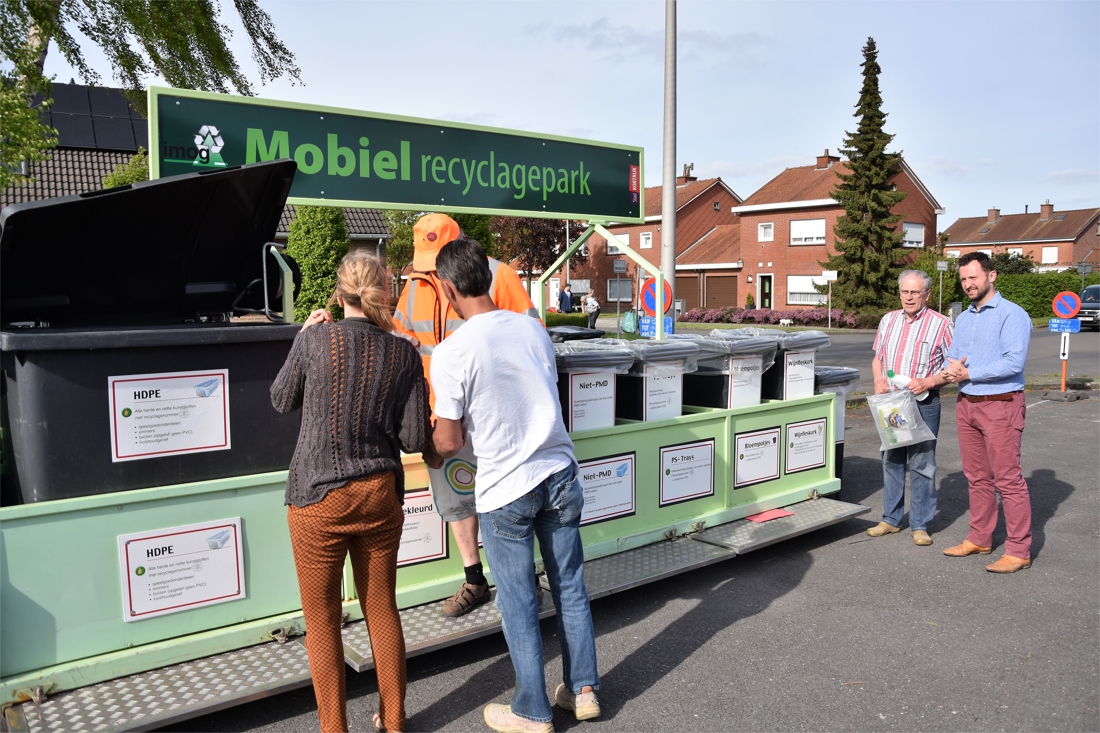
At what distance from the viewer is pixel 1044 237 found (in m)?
74.2

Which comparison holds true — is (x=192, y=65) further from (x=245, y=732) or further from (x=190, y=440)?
(x=245, y=732)

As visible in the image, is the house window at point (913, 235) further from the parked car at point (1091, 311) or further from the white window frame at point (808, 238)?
the parked car at point (1091, 311)

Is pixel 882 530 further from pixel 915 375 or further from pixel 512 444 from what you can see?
pixel 512 444

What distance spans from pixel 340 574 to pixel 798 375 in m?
3.99

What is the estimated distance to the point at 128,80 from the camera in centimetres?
1233

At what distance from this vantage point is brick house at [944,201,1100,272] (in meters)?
71.6

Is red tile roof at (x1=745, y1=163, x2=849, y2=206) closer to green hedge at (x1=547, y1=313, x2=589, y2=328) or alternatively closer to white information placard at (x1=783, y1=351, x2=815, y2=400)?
green hedge at (x1=547, y1=313, x2=589, y2=328)

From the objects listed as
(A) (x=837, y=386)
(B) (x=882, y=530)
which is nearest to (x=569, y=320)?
(A) (x=837, y=386)

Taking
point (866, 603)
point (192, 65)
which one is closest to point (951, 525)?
point (866, 603)

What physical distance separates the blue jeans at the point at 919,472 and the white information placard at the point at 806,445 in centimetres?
50

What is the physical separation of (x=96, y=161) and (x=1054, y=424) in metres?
27.4

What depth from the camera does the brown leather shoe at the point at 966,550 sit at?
203 inches

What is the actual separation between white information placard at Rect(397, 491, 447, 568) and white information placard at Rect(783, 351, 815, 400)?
9.64 ft

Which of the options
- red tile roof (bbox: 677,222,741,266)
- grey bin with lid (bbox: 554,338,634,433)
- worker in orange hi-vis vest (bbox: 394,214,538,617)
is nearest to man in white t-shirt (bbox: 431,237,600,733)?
worker in orange hi-vis vest (bbox: 394,214,538,617)
